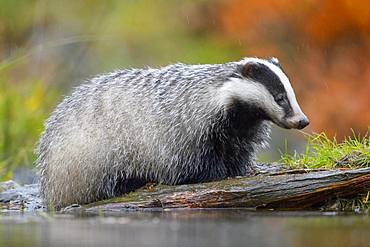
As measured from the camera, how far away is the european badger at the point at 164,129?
332 inches

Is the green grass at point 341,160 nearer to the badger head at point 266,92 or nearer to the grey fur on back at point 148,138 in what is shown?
the badger head at point 266,92

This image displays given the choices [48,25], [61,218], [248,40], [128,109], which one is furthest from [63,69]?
[61,218]

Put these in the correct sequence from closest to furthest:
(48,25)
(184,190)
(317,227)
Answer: (317,227) < (184,190) < (48,25)

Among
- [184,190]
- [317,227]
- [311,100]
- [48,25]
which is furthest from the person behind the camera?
[48,25]

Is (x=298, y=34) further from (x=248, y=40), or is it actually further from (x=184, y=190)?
(x=184, y=190)

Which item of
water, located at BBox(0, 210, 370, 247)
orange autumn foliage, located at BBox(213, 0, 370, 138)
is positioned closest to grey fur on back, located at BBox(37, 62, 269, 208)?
water, located at BBox(0, 210, 370, 247)

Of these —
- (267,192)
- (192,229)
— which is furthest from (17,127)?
(192,229)

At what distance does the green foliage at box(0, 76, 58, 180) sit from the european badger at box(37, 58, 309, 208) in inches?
60.8

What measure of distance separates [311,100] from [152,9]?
3.88 meters

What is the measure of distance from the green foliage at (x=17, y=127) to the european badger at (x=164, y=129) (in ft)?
5.06

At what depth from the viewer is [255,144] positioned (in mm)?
8734

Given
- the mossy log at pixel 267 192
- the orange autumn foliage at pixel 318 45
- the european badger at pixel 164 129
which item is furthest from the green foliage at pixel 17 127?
the orange autumn foliage at pixel 318 45

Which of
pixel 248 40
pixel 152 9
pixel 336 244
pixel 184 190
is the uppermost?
pixel 152 9

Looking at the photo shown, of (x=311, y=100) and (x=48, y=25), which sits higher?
(x=48, y=25)
